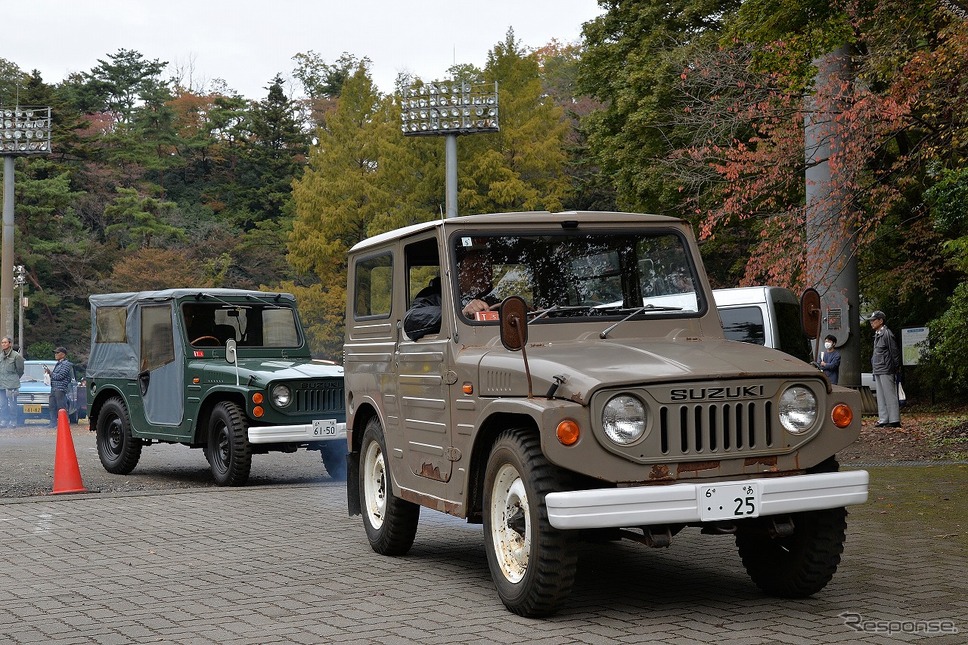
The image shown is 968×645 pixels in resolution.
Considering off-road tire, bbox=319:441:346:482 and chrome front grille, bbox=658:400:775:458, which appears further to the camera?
off-road tire, bbox=319:441:346:482

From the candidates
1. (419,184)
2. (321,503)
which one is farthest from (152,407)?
(419,184)

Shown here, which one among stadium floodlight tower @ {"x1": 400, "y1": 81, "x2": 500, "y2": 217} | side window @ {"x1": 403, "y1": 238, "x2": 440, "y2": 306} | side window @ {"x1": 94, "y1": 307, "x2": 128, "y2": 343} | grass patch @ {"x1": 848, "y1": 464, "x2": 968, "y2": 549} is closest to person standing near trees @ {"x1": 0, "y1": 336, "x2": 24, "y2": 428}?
side window @ {"x1": 94, "y1": 307, "x2": 128, "y2": 343}

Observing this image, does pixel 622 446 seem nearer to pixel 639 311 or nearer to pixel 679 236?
pixel 639 311

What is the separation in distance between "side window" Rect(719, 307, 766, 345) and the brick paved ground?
6.01 meters

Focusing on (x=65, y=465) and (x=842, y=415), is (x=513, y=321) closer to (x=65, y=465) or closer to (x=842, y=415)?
(x=842, y=415)

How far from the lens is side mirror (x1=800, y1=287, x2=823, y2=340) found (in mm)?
7207

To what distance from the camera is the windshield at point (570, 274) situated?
7949 mm

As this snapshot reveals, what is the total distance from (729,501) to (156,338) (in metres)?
11.2

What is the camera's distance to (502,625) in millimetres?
6480

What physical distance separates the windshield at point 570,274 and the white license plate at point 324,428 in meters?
6.90

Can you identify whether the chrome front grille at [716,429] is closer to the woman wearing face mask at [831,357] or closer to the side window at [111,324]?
the side window at [111,324]

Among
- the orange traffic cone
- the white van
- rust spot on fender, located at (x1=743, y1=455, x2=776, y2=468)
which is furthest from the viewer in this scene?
the white van

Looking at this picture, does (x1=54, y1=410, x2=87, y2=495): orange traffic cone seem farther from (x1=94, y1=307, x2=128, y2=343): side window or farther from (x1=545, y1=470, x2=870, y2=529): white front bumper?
(x1=545, y1=470, x2=870, y2=529): white front bumper

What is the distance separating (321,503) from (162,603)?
17.3 feet
